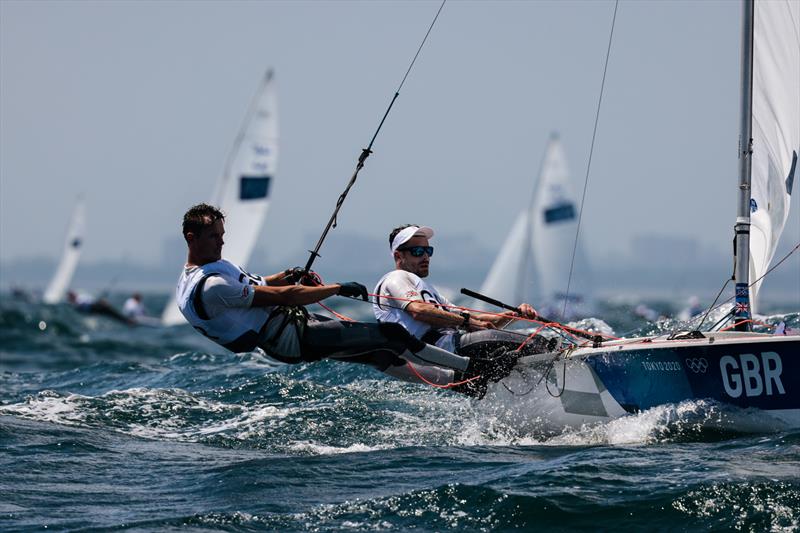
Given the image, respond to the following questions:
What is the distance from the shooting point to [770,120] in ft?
26.6

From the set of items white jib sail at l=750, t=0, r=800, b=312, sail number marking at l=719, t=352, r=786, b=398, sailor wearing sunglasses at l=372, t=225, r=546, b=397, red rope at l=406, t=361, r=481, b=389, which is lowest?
red rope at l=406, t=361, r=481, b=389

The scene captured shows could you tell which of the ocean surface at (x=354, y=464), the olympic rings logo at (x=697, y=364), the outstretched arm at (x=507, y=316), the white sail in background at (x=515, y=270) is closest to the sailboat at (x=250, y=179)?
the white sail in background at (x=515, y=270)

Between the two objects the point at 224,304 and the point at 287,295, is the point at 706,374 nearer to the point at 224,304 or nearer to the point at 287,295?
the point at 287,295

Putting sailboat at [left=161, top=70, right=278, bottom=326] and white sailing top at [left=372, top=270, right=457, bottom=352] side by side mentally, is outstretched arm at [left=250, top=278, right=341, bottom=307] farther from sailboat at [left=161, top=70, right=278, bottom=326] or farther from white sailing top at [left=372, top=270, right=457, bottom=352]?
sailboat at [left=161, top=70, right=278, bottom=326]

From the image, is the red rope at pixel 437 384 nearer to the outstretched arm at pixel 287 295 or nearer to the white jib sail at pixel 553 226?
the outstretched arm at pixel 287 295

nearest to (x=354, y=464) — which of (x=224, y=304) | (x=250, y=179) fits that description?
(x=224, y=304)

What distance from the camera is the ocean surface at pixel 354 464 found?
513 cm

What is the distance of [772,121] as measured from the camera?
320 inches

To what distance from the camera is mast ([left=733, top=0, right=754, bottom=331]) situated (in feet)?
25.2

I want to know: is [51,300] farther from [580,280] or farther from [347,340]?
[347,340]

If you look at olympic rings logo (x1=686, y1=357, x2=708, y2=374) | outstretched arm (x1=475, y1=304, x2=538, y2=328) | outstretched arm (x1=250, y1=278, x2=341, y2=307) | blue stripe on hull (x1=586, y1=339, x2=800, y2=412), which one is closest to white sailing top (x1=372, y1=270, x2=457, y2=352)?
outstretched arm (x1=475, y1=304, x2=538, y2=328)

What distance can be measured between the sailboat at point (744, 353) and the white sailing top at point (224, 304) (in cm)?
181

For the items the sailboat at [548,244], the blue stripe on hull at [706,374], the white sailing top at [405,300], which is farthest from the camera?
the sailboat at [548,244]

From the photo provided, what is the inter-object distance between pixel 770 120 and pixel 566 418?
8.96ft
